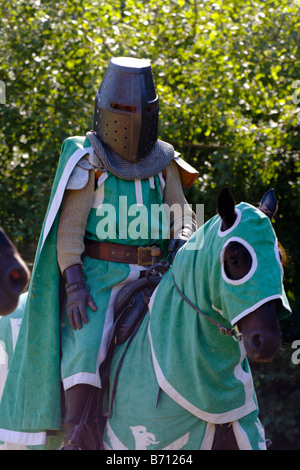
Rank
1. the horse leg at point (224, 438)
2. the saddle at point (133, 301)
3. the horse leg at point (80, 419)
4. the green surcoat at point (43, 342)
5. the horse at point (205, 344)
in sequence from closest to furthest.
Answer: the horse at point (205, 344), the horse leg at point (224, 438), the horse leg at point (80, 419), the saddle at point (133, 301), the green surcoat at point (43, 342)

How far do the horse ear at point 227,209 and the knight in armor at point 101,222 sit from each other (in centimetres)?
80

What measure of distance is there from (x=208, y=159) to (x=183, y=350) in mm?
4060

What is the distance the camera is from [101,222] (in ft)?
13.6

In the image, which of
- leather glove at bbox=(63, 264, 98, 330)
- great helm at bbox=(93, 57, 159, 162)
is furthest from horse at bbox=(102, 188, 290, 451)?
great helm at bbox=(93, 57, 159, 162)

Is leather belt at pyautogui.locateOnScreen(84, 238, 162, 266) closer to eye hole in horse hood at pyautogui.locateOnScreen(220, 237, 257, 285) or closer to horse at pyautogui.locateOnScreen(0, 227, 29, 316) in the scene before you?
eye hole in horse hood at pyautogui.locateOnScreen(220, 237, 257, 285)

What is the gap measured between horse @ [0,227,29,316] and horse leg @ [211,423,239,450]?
1170 mm

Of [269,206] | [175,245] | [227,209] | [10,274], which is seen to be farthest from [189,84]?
[10,274]

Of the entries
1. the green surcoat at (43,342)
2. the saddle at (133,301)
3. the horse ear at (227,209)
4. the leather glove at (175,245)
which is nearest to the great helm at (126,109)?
the green surcoat at (43,342)

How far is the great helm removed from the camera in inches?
164

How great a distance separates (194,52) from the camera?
7.40m

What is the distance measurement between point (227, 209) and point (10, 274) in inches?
39.5

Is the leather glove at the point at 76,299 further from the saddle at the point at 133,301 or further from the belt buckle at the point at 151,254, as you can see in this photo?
the belt buckle at the point at 151,254

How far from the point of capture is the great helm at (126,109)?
4172mm

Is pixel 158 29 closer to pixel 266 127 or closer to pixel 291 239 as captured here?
pixel 266 127
